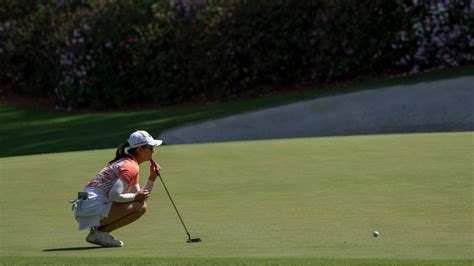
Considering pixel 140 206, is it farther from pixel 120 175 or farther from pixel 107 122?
pixel 107 122

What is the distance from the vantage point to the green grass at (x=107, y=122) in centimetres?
2184

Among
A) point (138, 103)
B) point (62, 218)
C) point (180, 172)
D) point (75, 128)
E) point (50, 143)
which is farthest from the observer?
point (138, 103)

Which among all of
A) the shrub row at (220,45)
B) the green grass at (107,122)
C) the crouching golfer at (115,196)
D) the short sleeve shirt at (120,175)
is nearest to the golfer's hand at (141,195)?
the crouching golfer at (115,196)

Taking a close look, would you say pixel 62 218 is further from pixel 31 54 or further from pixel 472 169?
pixel 31 54

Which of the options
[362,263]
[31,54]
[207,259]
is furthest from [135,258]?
[31,54]

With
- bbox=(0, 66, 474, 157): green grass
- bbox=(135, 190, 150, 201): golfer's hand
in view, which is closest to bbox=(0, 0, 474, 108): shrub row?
bbox=(0, 66, 474, 157): green grass

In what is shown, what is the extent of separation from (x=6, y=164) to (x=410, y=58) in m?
10.9

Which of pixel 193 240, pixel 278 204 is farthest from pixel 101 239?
pixel 278 204

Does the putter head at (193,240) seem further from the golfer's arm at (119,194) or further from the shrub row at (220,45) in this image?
the shrub row at (220,45)

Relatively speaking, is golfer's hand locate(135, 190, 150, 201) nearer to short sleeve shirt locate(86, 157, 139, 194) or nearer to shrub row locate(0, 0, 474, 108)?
short sleeve shirt locate(86, 157, 139, 194)

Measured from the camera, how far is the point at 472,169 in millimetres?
13664

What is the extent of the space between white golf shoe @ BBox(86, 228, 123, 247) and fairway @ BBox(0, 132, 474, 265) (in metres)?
0.16

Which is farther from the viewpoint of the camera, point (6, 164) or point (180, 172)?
point (6, 164)

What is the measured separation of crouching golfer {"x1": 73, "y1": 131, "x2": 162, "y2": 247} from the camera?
9.77m
